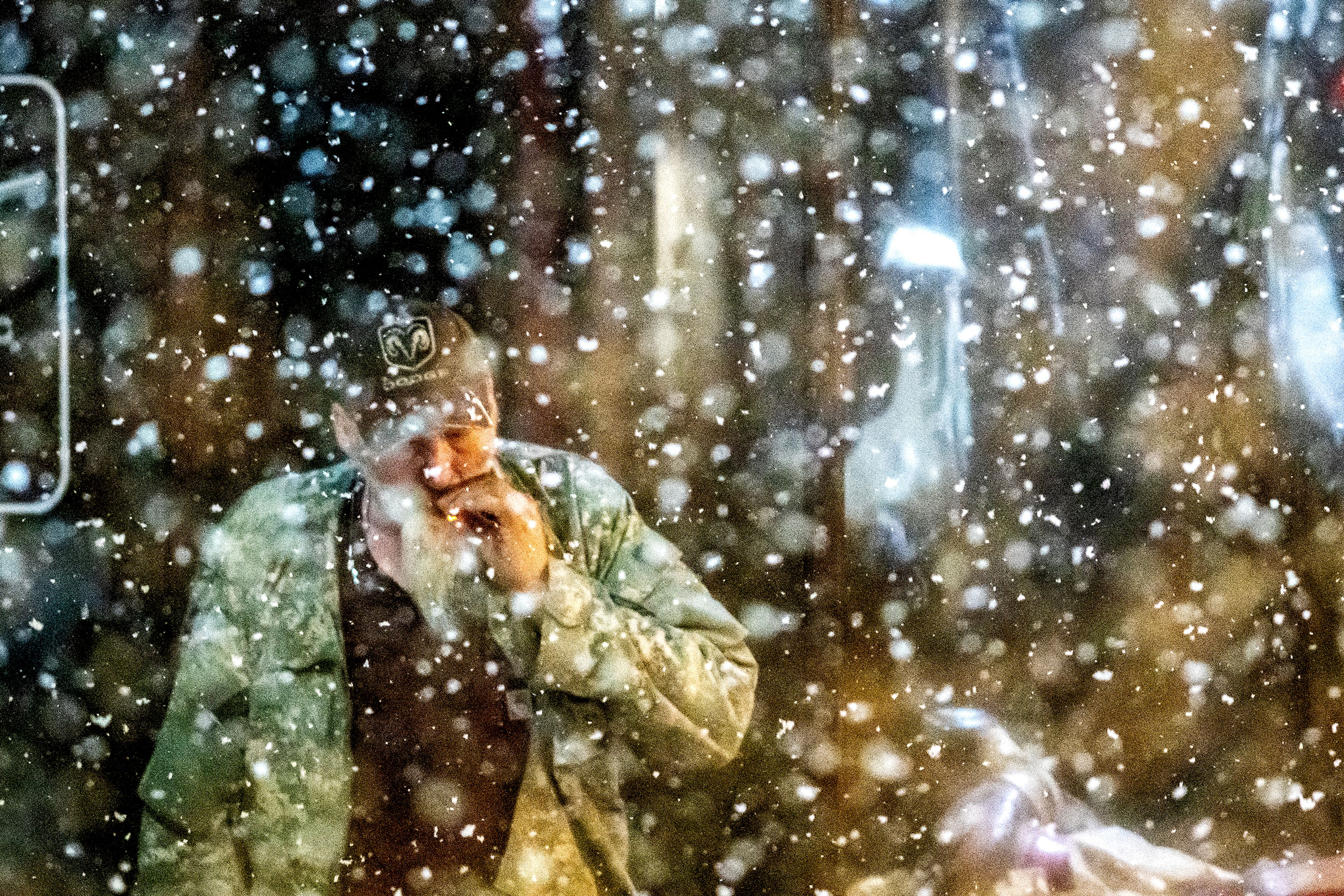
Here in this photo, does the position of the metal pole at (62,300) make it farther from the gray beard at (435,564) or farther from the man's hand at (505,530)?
the man's hand at (505,530)

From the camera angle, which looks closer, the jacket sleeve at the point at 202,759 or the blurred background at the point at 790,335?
the blurred background at the point at 790,335

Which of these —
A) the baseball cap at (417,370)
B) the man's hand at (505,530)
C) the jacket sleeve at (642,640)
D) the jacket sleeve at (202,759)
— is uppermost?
the baseball cap at (417,370)

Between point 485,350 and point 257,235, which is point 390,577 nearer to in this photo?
point 485,350

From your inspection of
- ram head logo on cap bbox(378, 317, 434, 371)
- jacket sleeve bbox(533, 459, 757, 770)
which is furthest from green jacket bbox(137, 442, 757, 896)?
ram head logo on cap bbox(378, 317, 434, 371)

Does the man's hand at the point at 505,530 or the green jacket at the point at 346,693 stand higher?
the man's hand at the point at 505,530

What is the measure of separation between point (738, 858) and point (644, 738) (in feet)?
0.62

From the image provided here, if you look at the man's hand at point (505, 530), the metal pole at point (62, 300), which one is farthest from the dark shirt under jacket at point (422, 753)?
the metal pole at point (62, 300)

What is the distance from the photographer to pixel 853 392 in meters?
1.44

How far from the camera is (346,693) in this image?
154cm

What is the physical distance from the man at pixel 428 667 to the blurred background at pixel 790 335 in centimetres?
4

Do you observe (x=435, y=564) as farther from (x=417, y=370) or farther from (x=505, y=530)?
(x=417, y=370)

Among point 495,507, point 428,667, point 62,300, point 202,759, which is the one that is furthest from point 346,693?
point 62,300

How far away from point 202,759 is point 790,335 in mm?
958

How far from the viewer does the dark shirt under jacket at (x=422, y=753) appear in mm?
1528
